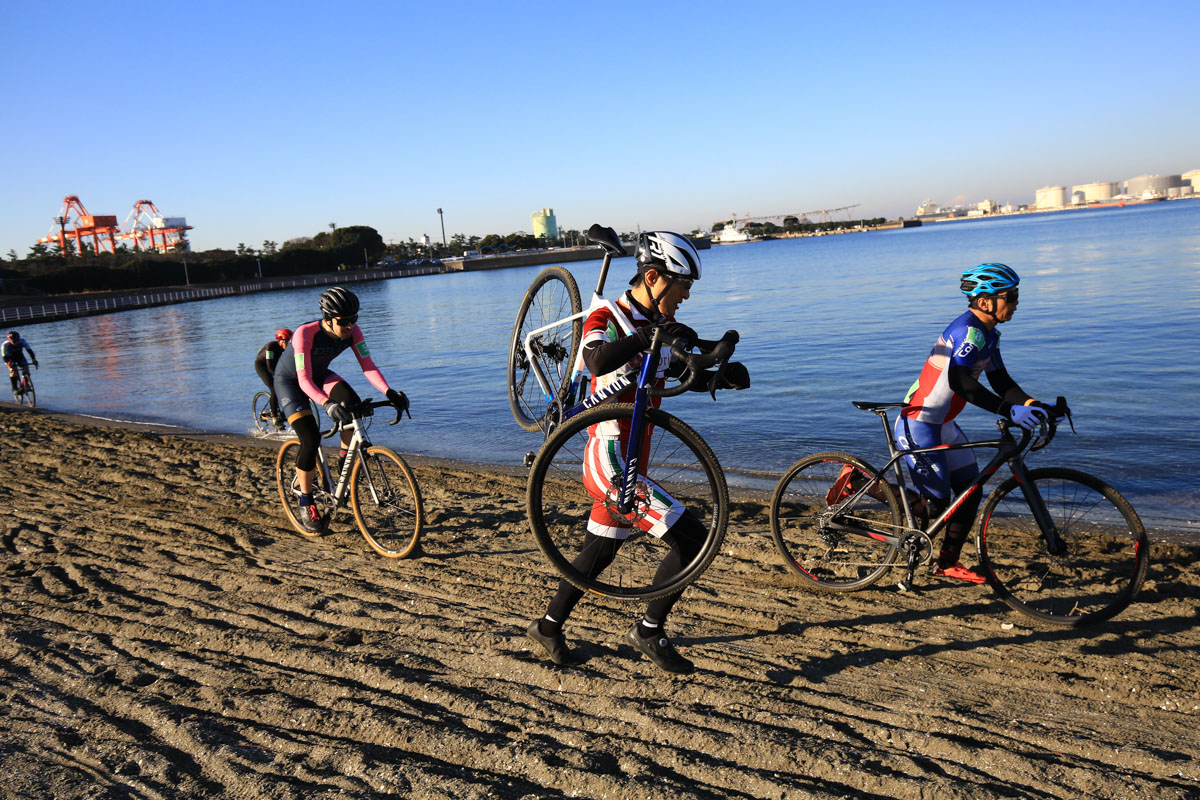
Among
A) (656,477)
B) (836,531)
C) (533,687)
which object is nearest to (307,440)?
(533,687)

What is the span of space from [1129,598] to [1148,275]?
40.4 meters

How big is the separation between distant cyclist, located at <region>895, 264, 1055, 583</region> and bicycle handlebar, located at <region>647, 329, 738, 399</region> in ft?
6.85

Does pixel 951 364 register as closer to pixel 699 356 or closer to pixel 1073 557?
pixel 1073 557

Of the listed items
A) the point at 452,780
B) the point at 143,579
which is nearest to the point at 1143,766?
the point at 452,780

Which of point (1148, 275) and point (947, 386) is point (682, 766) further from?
point (1148, 275)

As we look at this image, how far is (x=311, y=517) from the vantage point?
7.50 m

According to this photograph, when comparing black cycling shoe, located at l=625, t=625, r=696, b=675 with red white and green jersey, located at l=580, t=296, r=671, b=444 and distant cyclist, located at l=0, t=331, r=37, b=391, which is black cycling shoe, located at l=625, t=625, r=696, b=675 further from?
distant cyclist, located at l=0, t=331, r=37, b=391

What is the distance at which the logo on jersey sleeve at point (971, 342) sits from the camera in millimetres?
4934

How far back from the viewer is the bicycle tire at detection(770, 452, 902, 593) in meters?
5.44

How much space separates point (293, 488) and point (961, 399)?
20.1 feet

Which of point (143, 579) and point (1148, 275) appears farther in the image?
point (1148, 275)

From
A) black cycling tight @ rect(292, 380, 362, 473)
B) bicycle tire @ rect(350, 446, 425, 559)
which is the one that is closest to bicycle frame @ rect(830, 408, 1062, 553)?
bicycle tire @ rect(350, 446, 425, 559)

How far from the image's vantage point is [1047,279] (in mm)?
40844

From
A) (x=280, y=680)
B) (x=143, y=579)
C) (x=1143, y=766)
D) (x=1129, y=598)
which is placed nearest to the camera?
(x=1143, y=766)
